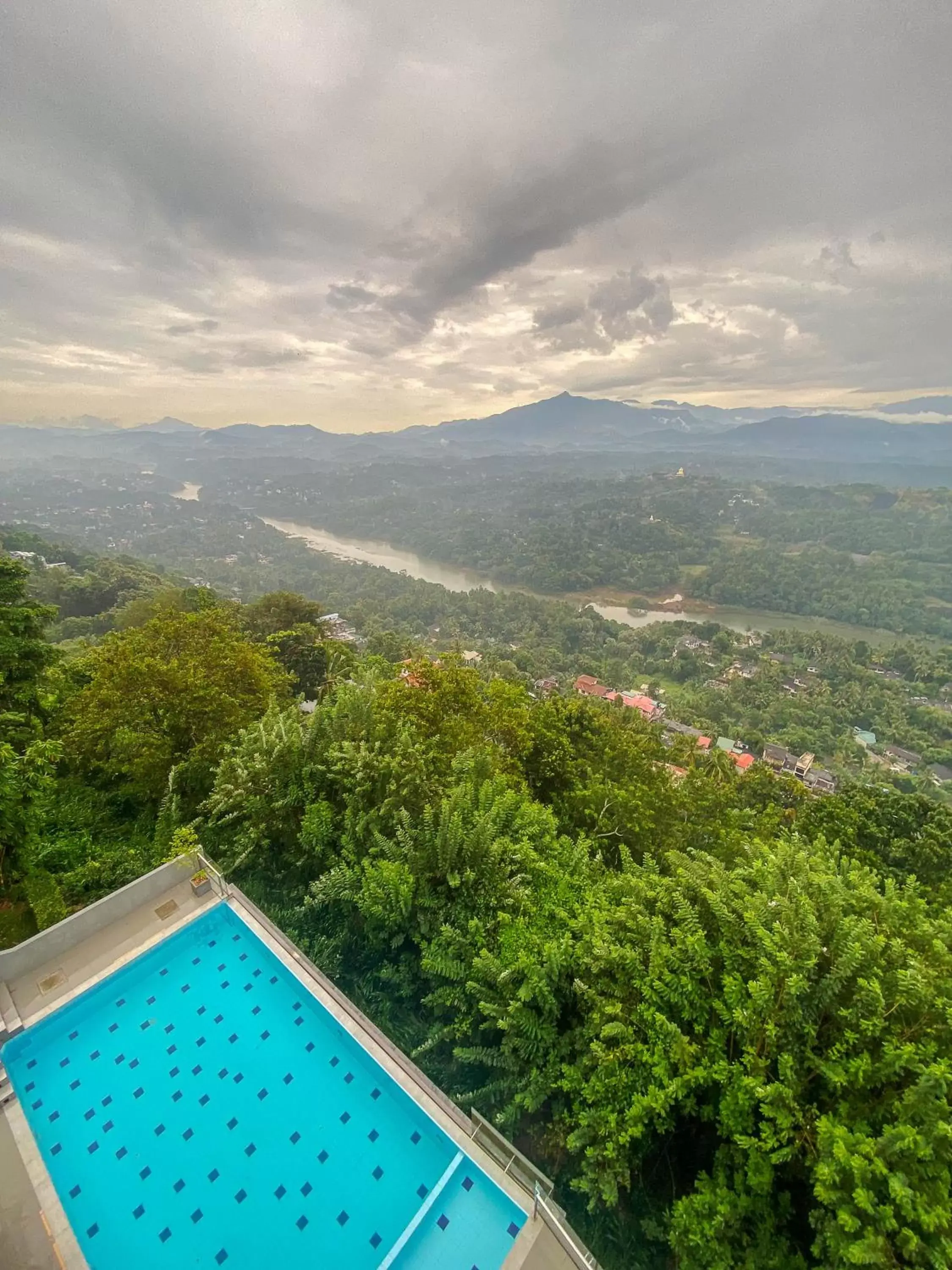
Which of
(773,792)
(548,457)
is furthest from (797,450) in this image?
(773,792)

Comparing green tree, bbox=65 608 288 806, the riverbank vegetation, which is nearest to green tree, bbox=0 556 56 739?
the riverbank vegetation

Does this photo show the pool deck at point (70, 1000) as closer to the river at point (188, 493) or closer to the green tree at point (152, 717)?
the green tree at point (152, 717)

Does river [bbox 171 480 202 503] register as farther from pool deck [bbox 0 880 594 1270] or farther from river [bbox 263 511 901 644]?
pool deck [bbox 0 880 594 1270]

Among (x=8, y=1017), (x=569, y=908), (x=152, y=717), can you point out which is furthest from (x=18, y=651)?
(x=569, y=908)

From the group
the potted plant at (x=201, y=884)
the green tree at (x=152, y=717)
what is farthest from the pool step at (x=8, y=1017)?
the green tree at (x=152, y=717)

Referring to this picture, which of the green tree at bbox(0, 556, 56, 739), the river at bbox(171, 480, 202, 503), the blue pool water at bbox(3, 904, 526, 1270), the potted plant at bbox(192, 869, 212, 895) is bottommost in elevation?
the river at bbox(171, 480, 202, 503)

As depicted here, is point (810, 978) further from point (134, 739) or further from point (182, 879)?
point (134, 739)
